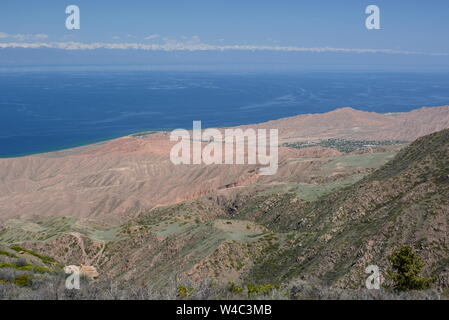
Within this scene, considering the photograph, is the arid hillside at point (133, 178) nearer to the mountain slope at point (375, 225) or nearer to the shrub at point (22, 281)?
the mountain slope at point (375, 225)

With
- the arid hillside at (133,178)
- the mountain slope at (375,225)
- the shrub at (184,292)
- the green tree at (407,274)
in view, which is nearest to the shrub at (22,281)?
the shrub at (184,292)

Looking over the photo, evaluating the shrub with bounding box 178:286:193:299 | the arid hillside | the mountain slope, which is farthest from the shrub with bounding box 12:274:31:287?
the arid hillside

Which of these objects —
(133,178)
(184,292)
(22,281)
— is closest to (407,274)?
(184,292)

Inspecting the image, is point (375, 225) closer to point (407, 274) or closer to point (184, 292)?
point (407, 274)

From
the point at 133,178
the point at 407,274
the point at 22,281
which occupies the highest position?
the point at 22,281

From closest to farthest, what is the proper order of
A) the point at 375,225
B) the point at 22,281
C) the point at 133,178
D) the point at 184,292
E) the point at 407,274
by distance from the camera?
the point at 184,292, the point at 22,281, the point at 407,274, the point at 375,225, the point at 133,178

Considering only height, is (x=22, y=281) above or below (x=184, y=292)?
below

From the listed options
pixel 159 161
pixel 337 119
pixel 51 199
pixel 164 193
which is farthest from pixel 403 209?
pixel 337 119

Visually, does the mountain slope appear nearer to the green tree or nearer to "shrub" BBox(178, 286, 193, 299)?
the green tree

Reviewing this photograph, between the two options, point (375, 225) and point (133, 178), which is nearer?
point (375, 225)

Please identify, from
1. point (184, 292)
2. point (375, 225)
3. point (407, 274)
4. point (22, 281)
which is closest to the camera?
point (184, 292)

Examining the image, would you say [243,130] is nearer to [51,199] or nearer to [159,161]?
[159,161]
